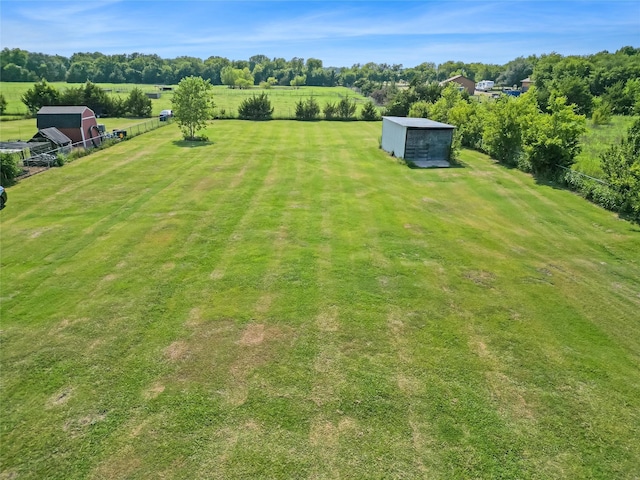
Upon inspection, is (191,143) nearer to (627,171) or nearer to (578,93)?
(627,171)

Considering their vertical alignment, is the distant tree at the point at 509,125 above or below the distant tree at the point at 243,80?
below

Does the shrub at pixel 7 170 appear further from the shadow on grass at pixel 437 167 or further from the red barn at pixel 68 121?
the shadow on grass at pixel 437 167

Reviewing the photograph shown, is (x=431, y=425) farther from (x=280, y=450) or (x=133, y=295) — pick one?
(x=133, y=295)

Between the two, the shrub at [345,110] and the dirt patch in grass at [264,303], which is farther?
the shrub at [345,110]

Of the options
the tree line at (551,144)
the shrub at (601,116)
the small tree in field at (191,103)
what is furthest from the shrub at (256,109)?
the shrub at (601,116)

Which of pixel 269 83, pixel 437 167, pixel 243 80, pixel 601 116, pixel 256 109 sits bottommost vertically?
pixel 437 167

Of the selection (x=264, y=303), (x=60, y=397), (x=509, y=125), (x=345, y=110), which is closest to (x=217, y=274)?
(x=264, y=303)
